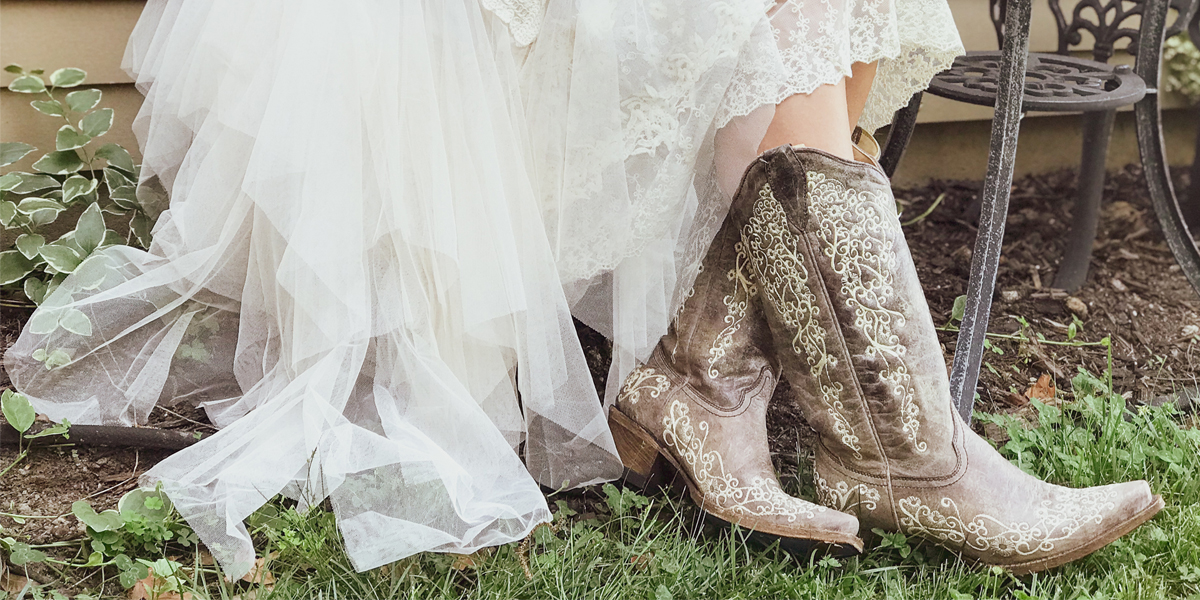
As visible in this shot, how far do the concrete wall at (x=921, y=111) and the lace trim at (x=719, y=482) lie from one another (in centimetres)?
123

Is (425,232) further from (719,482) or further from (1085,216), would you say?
(1085,216)

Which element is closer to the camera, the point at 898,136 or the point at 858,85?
the point at 858,85

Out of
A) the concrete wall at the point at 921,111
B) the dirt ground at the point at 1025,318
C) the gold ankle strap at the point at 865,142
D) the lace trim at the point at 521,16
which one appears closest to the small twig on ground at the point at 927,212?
the dirt ground at the point at 1025,318

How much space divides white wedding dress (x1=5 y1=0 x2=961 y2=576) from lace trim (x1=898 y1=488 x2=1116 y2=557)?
1.40 ft

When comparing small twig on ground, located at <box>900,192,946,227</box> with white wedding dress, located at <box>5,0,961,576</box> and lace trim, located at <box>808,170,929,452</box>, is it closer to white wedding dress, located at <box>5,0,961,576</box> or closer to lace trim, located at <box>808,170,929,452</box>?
white wedding dress, located at <box>5,0,961,576</box>

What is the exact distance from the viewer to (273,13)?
102 cm

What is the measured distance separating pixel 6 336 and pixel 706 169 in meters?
1.15

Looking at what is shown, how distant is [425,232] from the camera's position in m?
1.02

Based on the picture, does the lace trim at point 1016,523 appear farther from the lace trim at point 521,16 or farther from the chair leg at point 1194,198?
the chair leg at point 1194,198

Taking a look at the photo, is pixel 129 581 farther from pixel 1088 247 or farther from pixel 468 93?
pixel 1088 247

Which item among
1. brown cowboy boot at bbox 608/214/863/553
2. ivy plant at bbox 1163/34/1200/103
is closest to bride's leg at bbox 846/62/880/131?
brown cowboy boot at bbox 608/214/863/553

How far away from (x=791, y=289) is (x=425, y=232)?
0.46 meters

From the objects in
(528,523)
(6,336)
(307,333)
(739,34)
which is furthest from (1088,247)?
(6,336)

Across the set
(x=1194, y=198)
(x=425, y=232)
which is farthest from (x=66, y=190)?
(x=1194, y=198)
